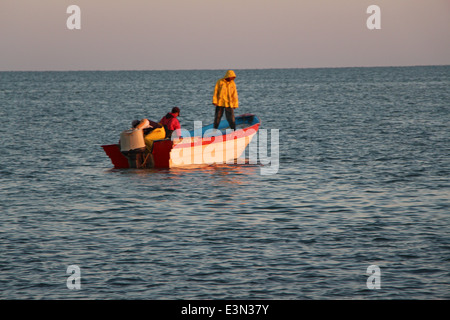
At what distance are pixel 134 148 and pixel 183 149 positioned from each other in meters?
1.59

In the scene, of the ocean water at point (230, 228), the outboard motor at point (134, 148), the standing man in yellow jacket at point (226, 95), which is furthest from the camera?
the standing man in yellow jacket at point (226, 95)

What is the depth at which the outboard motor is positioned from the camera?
1966cm

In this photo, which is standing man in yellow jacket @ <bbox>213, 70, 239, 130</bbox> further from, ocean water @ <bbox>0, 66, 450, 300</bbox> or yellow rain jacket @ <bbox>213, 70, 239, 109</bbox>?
ocean water @ <bbox>0, 66, 450, 300</bbox>

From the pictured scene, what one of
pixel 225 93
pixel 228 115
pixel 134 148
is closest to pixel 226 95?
pixel 225 93

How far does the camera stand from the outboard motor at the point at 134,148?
64.5 ft

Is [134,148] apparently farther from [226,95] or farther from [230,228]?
[230,228]

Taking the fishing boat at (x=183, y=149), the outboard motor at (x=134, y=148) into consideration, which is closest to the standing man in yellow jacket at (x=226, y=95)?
the fishing boat at (x=183, y=149)

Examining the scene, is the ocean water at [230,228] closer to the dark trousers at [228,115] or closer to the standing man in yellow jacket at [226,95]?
the dark trousers at [228,115]

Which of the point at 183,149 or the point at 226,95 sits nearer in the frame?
the point at 183,149

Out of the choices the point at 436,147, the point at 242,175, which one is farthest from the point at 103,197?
the point at 436,147

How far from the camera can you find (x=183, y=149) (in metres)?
20.7

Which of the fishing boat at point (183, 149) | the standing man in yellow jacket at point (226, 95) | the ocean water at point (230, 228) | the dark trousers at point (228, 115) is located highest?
the standing man in yellow jacket at point (226, 95)

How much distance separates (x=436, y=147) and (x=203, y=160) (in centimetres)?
1115
